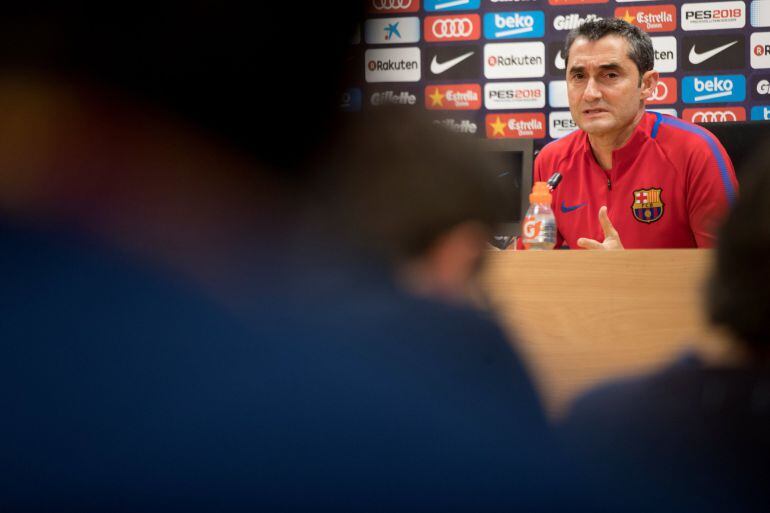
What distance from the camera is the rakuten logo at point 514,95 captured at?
3014mm

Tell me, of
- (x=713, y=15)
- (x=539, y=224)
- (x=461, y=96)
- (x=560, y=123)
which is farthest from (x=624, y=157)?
(x=713, y=15)

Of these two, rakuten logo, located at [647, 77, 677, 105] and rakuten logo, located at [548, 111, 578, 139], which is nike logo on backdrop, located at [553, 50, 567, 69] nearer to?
rakuten logo, located at [548, 111, 578, 139]

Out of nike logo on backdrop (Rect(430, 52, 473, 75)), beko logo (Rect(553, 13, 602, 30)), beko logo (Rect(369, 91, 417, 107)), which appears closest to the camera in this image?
beko logo (Rect(369, 91, 417, 107))

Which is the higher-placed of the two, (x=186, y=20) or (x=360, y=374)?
(x=186, y=20)

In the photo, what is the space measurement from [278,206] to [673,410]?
0.93ft

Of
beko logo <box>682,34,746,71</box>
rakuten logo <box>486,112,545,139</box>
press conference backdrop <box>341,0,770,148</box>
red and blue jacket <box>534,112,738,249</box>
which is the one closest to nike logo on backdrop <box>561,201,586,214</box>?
red and blue jacket <box>534,112,738,249</box>

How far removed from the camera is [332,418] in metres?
0.48

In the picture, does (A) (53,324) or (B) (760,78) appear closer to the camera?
(A) (53,324)

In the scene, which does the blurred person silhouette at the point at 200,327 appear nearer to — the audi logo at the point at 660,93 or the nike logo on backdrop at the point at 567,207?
the nike logo on backdrop at the point at 567,207

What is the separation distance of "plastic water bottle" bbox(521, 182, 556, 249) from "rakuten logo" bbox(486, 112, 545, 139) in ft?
5.23

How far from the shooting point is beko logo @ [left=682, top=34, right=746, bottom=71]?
114 inches

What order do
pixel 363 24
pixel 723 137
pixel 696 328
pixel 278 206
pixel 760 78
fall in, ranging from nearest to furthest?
pixel 363 24 → pixel 278 206 → pixel 696 328 → pixel 723 137 → pixel 760 78

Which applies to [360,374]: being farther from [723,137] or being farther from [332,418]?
[723,137]

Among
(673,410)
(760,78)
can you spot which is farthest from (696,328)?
(760,78)
